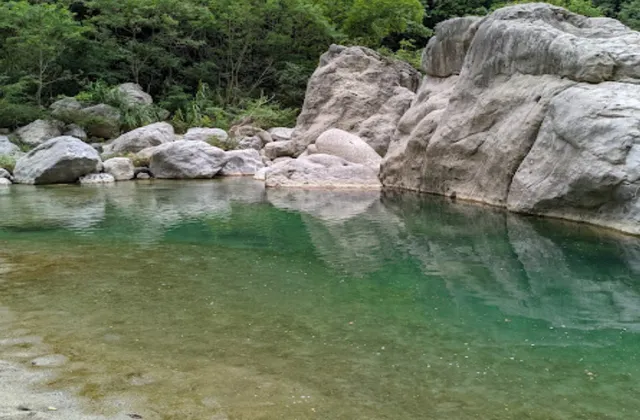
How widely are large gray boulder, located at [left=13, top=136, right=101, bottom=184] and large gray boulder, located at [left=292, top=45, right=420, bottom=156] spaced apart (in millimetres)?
7643

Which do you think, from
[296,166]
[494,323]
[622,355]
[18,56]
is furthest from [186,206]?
[18,56]

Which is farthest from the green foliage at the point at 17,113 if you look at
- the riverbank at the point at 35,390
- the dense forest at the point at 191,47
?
the riverbank at the point at 35,390

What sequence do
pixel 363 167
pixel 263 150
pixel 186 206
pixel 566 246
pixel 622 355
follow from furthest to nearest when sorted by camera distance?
pixel 263 150 → pixel 363 167 → pixel 186 206 → pixel 566 246 → pixel 622 355

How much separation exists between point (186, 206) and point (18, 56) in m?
16.8

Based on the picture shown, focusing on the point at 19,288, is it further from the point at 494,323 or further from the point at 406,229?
the point at 406,229

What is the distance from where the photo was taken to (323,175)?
18672 mm

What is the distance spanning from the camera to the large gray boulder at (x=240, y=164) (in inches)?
874

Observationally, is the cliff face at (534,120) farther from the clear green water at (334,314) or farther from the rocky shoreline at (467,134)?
the clear green water at (334,314)

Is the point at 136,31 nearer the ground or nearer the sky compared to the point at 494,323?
nearer the sky

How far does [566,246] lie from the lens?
966 cm

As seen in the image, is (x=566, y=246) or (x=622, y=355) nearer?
(x=622, y=355)

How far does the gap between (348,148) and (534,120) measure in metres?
8.18

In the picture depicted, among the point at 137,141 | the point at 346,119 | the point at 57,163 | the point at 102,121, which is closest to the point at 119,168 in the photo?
the point at 57,163

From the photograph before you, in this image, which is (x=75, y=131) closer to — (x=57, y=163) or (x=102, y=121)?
(x=102, y=121)
